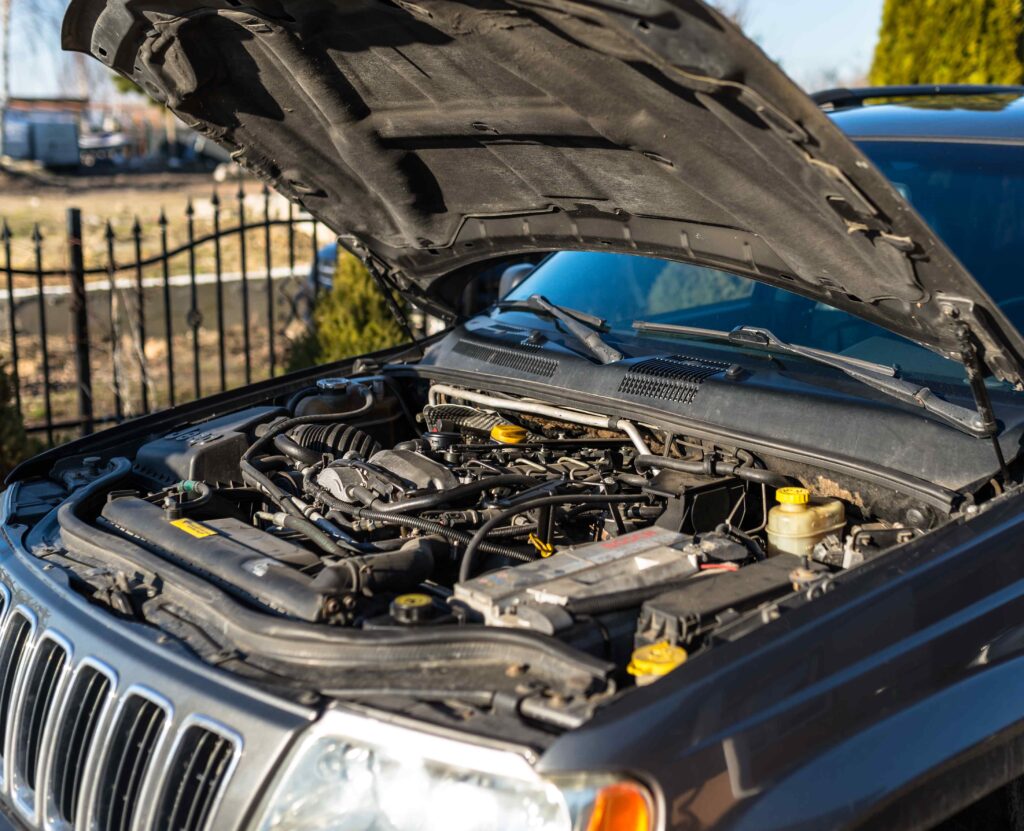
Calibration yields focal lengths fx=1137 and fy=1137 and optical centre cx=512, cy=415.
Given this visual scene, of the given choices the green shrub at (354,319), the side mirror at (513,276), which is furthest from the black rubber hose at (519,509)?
the green shrub at (354,319)

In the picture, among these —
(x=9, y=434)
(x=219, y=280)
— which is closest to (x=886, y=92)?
(x=219, y=280)

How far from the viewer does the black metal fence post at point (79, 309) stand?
21.9ft

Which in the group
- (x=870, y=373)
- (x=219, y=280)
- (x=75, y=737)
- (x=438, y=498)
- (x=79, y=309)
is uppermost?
(x=870, y=373)

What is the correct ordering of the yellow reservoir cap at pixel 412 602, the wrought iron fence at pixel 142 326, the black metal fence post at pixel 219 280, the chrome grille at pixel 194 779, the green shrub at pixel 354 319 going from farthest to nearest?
the green shrub at pixel 354 319 < the black metal fence post at pixel 219 280 < the wrought iron fence at pixel 142 326 < the yellow reservoir cap at pixel 412 602 < the chrome grille at pixel 194 779

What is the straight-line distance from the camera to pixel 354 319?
7.48 meters

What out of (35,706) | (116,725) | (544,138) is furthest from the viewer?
(544,138)

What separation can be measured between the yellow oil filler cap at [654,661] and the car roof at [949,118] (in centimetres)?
210

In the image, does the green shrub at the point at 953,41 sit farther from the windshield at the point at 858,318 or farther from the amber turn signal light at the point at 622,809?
the amber turn signal light at the point at 622,809

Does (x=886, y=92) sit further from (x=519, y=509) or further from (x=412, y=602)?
(x=412, y=602)

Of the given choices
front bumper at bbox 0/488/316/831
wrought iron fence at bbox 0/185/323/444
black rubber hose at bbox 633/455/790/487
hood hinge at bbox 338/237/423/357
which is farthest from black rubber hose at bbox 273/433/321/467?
wrought iron fence at bbox 0/185/323/444

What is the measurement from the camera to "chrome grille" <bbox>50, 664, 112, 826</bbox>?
231cm

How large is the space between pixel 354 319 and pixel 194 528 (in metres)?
4.80

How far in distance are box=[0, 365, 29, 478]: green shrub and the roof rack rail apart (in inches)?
171

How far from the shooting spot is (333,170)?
11.7 ft
